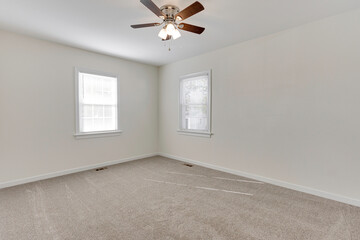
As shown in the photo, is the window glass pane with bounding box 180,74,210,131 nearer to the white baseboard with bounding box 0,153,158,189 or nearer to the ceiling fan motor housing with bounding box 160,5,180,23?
the white baseboard with bounding box 0,153,158,189

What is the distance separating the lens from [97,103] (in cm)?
420

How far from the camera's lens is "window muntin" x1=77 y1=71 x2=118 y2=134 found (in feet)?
13.0

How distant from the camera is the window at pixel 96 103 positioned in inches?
154

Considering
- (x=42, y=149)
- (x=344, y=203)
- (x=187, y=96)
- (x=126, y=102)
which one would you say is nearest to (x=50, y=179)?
(x=42, y=149)

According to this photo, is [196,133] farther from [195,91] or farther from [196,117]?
[195,91]

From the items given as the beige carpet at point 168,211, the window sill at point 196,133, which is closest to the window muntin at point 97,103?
the beige carpet at point 168,211

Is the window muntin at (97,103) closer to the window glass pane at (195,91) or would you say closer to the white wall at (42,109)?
the white wall at (42,109)

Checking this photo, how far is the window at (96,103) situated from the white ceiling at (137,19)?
78cm

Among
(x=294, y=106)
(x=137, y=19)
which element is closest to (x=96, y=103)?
(x=137, y=19)

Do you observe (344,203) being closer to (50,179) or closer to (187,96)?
(187,96)

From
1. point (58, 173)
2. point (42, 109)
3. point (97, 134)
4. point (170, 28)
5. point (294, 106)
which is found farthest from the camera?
point (97, 134)

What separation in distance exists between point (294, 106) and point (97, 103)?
406cm

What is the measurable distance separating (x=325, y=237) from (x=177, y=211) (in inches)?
63.7

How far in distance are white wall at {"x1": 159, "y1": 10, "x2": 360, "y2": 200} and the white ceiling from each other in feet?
0.98
